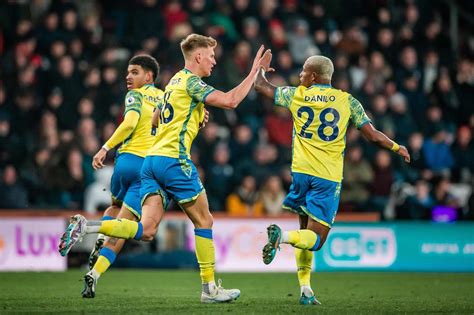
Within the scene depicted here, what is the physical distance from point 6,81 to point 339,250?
6671 mm

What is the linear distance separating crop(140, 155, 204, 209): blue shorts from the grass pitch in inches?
41.9

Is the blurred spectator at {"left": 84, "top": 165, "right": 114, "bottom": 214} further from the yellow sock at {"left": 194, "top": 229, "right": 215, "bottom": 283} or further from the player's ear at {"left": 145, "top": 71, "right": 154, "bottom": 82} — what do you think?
the yellow sock at {"left": 194, "top": 229, "right": 215, "bottom": 283}

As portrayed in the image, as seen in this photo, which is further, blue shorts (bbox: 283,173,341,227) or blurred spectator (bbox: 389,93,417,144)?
blurred spectator (bbox: 389,93,417,144)

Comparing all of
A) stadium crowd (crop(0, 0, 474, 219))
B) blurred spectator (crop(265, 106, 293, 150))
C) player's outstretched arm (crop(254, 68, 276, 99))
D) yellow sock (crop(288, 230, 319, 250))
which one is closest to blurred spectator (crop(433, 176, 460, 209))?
stadium crowd (crop(0, 0, 474, 219))

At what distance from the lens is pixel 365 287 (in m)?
12.9

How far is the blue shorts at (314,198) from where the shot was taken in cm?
980

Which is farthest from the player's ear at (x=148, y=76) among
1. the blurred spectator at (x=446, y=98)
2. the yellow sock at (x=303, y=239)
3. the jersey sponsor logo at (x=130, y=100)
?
the blurred spectator at (x=446, y=98)

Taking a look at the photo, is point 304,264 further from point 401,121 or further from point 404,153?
point 401,121

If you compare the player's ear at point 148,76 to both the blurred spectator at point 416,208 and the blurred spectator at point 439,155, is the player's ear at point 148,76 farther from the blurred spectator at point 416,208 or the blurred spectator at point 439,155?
the blurred spectator at point 439,155

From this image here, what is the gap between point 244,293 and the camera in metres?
11.6

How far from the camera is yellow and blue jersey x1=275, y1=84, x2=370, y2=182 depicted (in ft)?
Answer: 32.4

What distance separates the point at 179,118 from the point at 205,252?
1.33 m

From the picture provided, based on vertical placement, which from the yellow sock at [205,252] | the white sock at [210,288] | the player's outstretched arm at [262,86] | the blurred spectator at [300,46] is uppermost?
the blurred spectator at [300,46]

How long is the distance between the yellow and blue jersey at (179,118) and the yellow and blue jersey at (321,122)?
1.02m
